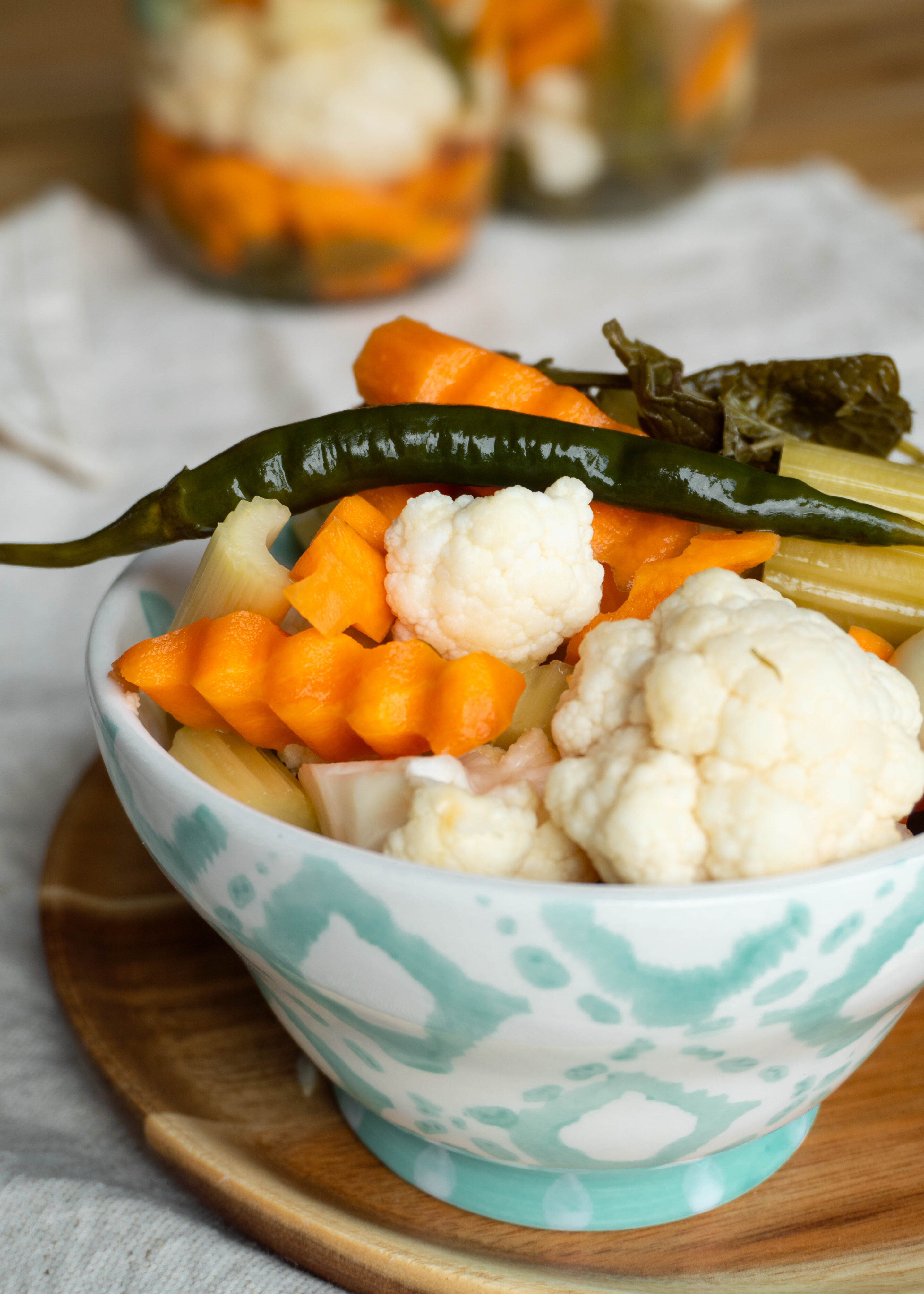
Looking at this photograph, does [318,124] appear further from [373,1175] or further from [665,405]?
[373,1175]

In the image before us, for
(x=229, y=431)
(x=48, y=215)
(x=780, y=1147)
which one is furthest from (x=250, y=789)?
(x=48, y=215)

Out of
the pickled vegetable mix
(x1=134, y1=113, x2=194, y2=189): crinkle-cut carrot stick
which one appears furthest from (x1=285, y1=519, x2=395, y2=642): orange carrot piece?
(x1=134, y1=113, x2=194, y2=189): crinkle-cut carrot stick

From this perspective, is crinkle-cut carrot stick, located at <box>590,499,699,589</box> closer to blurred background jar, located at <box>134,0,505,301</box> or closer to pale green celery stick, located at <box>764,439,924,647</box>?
pale green celery stick, located at <box>764,439,924,647</box>

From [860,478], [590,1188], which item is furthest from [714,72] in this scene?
[590,1188]

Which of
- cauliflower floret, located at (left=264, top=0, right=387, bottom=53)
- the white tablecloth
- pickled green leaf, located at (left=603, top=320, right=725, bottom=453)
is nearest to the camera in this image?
pickled green leaf, located at (left=603, top=320, right=725, bottom=453)

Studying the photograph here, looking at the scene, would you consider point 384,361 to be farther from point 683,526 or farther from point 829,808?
point 829,808

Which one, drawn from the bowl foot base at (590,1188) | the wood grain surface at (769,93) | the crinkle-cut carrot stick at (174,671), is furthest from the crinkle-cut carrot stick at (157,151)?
the bowl foot base at (590,1188)
